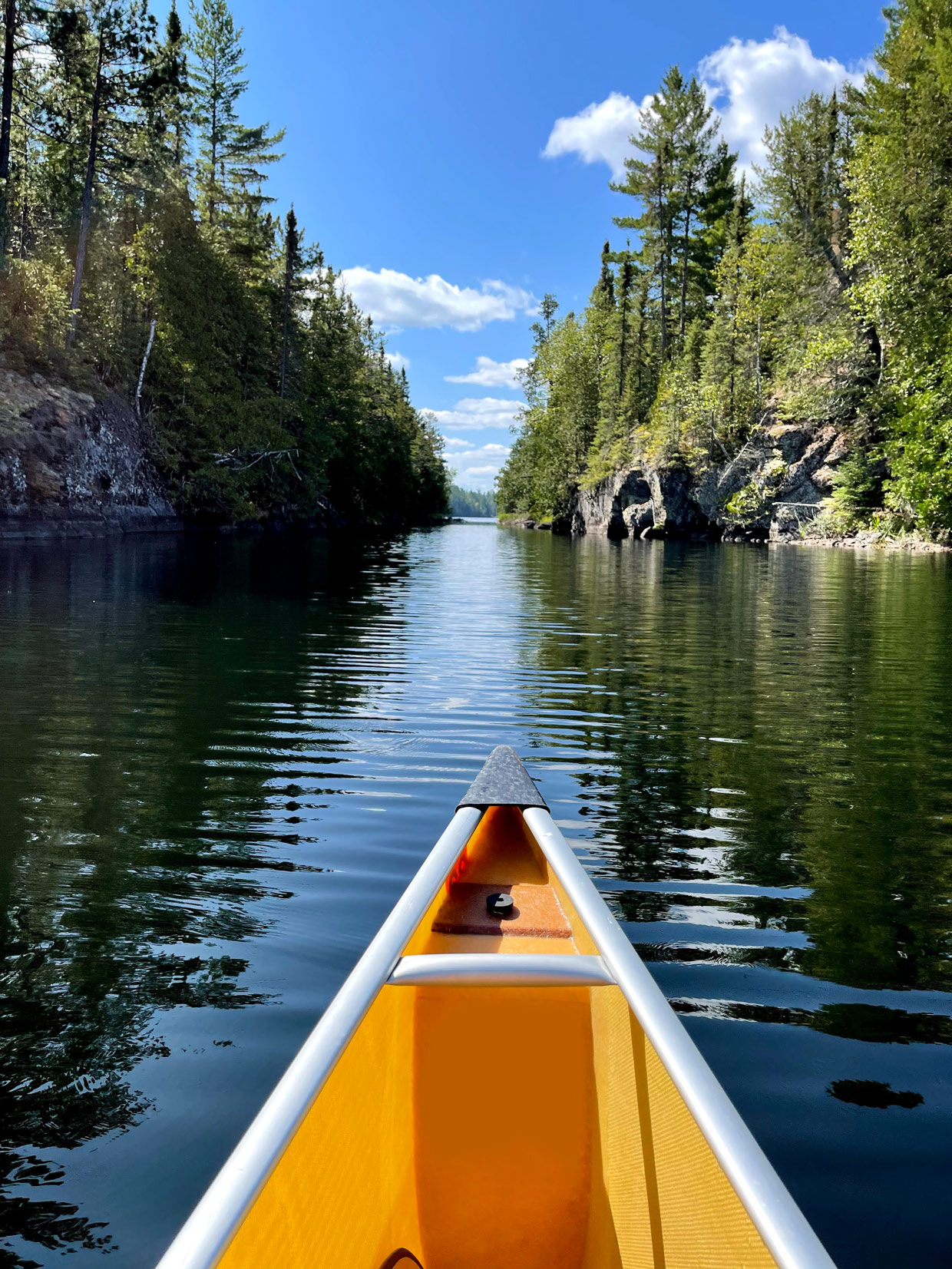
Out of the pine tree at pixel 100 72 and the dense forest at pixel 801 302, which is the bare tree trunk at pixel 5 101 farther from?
the dense forest at pixel 801 302

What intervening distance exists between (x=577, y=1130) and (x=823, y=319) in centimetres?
4319

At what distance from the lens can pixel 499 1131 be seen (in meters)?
2.07

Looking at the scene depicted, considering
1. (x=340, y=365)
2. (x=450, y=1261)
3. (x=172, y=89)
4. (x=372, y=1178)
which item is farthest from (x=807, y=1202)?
(x=340, y=365)

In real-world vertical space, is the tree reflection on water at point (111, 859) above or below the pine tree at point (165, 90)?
below

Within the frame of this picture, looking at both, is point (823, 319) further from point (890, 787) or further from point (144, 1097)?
point (144, 1097)

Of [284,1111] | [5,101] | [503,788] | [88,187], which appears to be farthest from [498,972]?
[88,187]

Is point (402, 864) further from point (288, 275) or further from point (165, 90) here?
point (288, 275)

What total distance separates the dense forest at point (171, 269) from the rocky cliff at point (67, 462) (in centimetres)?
125

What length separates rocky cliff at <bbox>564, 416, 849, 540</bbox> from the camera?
4162cm

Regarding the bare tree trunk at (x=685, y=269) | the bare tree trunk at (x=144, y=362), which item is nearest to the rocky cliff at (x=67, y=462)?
the bare tree trunk at (x=144, y=362)

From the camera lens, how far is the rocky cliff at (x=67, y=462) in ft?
86.6

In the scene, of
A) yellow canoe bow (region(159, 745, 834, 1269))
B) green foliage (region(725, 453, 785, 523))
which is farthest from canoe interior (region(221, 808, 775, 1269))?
green foliage (region(725, 453, 785, 523))

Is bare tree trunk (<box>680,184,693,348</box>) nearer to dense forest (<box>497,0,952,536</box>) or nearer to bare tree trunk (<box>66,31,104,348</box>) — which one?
dense forest (<box>497,0,952,536</box>)

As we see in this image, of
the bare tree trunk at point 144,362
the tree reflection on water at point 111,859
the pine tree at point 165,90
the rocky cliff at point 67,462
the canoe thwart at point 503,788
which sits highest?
the pine tree at point 165,90
